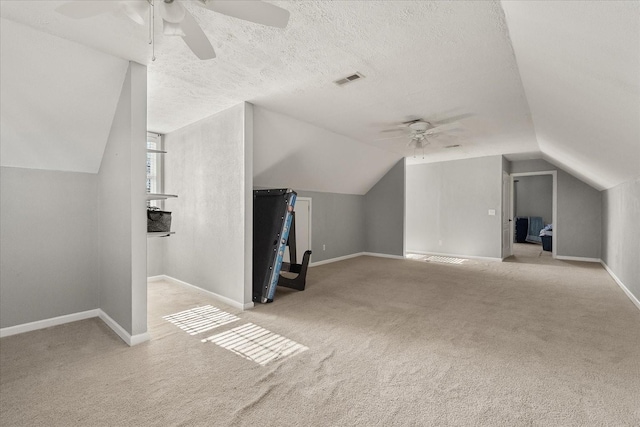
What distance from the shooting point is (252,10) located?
1.54m

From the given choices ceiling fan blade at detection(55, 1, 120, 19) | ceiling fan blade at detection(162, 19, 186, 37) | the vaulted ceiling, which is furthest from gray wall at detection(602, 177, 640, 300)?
ceiling fan blade at detection(55, 1, 120, 19)

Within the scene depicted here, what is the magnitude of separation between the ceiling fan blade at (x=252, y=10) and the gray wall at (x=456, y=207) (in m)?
6.95

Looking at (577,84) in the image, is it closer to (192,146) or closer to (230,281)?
(230,281)

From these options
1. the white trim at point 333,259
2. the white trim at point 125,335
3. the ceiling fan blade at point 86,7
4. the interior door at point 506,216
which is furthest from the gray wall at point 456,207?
the ceiling fan blade at point 86,7

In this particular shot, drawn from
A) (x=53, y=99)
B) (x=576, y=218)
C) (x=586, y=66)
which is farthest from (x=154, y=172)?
(x=576, y=218)

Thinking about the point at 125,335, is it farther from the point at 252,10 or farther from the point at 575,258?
the point at 575,258

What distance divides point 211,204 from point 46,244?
176 cm

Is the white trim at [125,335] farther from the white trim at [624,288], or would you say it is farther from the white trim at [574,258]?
the white trim at [574,258]

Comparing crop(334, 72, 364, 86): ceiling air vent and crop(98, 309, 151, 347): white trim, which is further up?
crop(334, 72, 364, 86): ceiling air vent

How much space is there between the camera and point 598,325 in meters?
3.14

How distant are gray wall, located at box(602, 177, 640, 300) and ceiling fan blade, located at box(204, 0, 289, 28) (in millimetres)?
4887

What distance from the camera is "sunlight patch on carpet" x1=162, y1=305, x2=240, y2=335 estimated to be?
3.11 meters

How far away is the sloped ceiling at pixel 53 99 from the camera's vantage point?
2.33m

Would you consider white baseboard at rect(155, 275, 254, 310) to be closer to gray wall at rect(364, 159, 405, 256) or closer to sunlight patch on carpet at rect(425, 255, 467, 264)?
gray wall at rect(364, 159, 405, 256)
